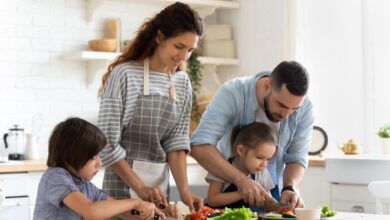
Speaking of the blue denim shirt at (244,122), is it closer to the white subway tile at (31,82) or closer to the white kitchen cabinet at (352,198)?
the white kitchen cabinet at (352,198)

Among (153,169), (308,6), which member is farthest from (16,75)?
(153,169)

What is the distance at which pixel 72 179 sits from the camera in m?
2.48

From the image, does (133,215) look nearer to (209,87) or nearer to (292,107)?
(292,107)

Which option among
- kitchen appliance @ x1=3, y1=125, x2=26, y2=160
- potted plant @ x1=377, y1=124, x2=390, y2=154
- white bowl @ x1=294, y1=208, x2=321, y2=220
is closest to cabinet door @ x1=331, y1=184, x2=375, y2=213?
potted plant @ x1=377, y1=124, x2=390, y2=154

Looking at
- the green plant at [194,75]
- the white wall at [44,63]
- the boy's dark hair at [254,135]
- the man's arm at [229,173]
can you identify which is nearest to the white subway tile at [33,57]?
the white wall at [44,63]

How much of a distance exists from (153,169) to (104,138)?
16.5 inches

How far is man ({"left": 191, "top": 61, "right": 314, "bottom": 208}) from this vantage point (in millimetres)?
2875

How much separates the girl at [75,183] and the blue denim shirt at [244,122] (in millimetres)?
643

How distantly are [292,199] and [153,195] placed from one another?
58cm

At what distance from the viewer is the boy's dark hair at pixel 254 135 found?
117 inches

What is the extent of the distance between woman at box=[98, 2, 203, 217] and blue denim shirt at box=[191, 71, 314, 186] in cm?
11

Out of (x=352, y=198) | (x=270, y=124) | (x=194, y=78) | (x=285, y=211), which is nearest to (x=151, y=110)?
(x=270, y=124)

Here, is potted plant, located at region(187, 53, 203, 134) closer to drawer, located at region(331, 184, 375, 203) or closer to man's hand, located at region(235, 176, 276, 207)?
drawer, located at region(331, 184, 375, 203)

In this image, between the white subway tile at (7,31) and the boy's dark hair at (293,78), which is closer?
the boy's dark hair at (293,78)
